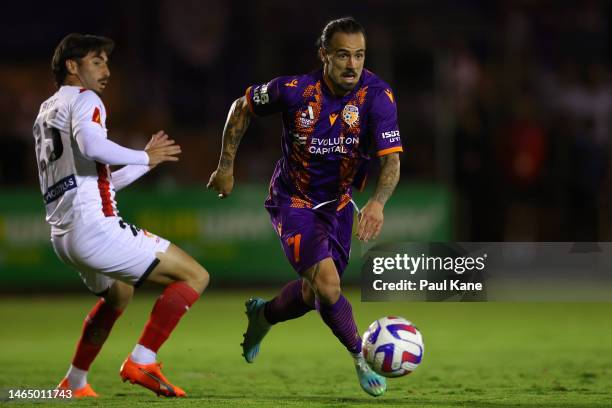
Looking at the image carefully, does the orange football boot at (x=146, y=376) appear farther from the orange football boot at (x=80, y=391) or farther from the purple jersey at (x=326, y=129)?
the purple jersey at (x=326, y=129)

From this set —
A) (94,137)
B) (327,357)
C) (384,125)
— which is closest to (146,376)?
(94,137)

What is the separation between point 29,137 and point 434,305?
18.7 feet

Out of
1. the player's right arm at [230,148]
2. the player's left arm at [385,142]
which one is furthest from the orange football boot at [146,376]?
the player's left arm at [385,142]

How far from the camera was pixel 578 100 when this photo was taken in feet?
51.1

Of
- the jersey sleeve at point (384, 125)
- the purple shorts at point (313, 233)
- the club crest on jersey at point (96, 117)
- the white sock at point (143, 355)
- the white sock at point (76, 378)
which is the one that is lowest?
the white sock at point (76, 378)

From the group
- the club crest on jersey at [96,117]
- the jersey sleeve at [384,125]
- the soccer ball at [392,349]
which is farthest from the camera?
the jersey sleeve at [384,125]

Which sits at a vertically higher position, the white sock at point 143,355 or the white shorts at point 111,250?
the white shorts at point 111,250

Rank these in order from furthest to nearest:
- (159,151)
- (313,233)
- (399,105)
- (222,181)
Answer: (399,105) < (222,181) < (313,233) < (159,151)

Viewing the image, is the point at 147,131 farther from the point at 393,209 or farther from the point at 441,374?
the point at 441,374

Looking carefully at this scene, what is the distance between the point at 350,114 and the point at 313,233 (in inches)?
31.1

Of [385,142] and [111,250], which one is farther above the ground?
[385,142]

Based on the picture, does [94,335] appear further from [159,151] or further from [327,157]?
[327,157]

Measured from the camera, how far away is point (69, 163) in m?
7.07

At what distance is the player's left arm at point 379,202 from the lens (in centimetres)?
695
